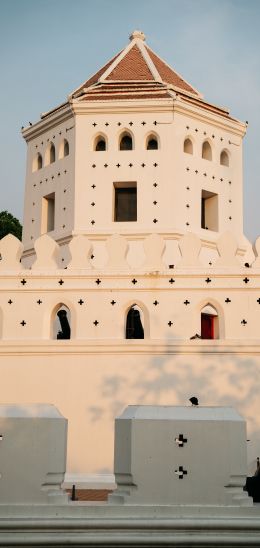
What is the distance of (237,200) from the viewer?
20797 mm

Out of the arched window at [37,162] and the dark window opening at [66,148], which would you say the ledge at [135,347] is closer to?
the dark window opening at [66,148]

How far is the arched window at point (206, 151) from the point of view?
20.5 meters

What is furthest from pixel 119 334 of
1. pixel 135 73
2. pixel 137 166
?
pixel 135 73

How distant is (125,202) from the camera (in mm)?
19719

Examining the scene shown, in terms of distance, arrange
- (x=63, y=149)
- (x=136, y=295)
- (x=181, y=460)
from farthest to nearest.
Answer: (x=63, y=149), (x=136, y=295), (x=181, y=460)

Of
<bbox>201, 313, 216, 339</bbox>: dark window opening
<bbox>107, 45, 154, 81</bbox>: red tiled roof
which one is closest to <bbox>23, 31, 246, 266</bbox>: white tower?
<bbox>107, 45, 154, 81</bbox>: red tiled roof

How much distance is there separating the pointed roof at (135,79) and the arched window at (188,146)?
1.39m

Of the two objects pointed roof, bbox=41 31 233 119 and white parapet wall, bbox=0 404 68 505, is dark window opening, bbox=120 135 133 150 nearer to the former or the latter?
pointed roof, bbox=41 31 233 119

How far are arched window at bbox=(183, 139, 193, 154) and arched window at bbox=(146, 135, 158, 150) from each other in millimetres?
883

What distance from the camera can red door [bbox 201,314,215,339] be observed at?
17688mm

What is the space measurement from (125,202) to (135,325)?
4117 mm

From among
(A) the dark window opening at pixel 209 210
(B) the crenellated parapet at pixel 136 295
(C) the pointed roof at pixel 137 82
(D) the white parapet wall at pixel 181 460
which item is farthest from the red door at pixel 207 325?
(D) the white parapet wall at pixel 181 460

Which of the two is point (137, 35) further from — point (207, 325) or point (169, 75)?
point (207, 325)

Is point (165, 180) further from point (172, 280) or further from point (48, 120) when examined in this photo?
point (172, 280)
